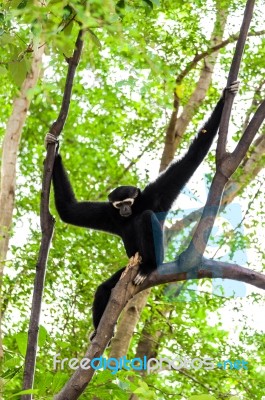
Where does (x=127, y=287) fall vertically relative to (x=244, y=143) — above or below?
below

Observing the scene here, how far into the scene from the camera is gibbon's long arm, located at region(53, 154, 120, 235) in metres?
5.67

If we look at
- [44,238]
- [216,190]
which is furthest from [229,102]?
[44,238]

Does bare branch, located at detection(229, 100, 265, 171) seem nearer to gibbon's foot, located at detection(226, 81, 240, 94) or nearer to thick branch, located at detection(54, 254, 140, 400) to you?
gibbon's foot, located at detection(226, 81, 240, 94)

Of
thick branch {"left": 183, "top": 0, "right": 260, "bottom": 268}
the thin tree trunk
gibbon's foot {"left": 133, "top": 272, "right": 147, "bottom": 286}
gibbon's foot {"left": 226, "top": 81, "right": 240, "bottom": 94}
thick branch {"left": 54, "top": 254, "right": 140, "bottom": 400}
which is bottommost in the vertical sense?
thick branch {"left": 54, "top": 254, "right": 140, "bottom": 400}

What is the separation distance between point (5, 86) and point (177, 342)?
429 centimetres

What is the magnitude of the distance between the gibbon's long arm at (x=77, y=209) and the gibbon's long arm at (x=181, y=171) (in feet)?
1.26

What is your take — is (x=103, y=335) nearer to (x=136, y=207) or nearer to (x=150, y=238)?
(x=150, y=238)

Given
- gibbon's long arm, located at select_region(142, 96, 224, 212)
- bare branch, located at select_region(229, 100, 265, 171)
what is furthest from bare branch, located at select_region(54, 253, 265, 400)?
gibbon's long arm, located at select_region(142, 96, 224, 212)

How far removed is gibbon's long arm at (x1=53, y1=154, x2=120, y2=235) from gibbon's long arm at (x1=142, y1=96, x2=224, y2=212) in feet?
1.26

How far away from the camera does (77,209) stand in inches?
232

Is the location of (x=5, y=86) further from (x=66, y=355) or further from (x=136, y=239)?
(x=136, y=239)

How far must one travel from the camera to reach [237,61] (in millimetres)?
4090

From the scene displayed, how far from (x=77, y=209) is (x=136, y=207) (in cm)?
47

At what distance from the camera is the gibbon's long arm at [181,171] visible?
5.18 meters
